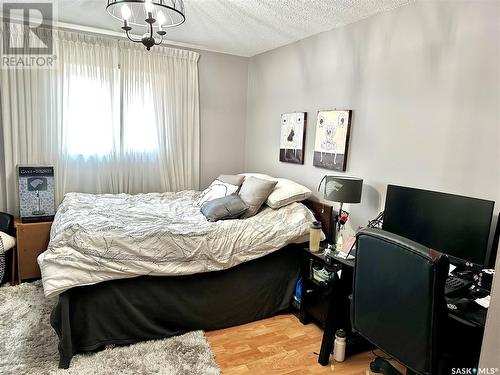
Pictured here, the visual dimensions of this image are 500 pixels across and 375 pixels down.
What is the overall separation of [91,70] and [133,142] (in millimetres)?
857

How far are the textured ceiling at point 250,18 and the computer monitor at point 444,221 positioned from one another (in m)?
1.45

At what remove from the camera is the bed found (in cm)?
213

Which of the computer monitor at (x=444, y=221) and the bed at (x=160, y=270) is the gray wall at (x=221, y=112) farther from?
the computer monitor at (x=444, y=221)

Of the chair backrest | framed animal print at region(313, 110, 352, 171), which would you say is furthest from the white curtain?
the chair backrest

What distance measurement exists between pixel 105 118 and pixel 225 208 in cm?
182

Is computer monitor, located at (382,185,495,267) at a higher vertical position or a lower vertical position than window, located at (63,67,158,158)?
lower

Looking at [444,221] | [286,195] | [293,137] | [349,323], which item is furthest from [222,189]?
[444,221]

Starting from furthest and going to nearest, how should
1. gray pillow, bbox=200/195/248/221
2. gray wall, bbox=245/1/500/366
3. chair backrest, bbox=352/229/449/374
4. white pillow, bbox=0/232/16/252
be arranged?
white pillow, bbox=0/232/16/252
gray pillow, bbox=200/195/248/221
gray wall, bbox=245/1/500/366
chair backrest, bbox=352/229/449/374

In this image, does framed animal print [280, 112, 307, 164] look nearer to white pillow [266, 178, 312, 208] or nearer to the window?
white pillow [266, 178, 312, 208]

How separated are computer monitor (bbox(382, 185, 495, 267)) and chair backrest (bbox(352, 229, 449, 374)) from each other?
1.89ft

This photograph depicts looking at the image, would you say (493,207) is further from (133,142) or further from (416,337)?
(133,142)

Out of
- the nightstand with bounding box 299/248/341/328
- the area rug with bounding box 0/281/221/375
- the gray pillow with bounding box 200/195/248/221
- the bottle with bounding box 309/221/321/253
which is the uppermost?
the gray pillow with bounding box 200/195/248/221

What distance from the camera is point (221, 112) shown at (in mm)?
4398

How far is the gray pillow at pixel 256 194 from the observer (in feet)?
9.95
